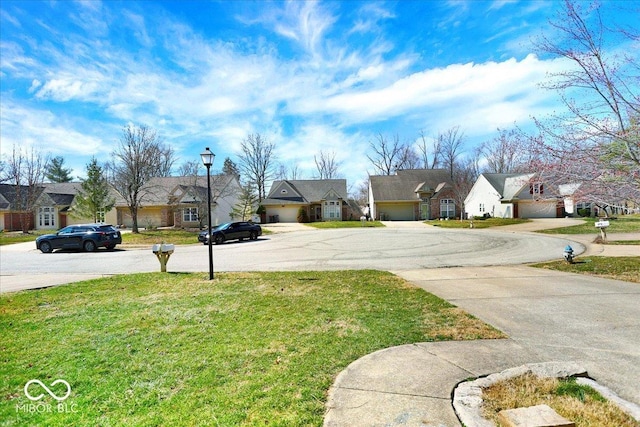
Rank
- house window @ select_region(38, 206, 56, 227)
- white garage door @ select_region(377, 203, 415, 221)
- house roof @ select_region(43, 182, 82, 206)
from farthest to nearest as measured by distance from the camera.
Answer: white garage door @ select_region(377, 203, 415, 221) < house roof @ select_region(43, 182, 82, 206) < house window @ select_region(38, 206, 56, 227)

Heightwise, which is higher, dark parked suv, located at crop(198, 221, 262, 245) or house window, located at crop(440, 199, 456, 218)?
house window, located at crop(440, 199, 456, 218)

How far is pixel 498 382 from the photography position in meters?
3.50

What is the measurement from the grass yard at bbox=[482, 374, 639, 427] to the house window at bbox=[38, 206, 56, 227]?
49542mm

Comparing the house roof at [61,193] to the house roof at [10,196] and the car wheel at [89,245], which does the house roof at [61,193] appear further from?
the car wheel at [89,245]

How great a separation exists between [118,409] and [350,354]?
259 cm

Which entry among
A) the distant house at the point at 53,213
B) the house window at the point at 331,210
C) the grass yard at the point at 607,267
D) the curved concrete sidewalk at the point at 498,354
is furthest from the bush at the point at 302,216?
the curved concrete sidewalk at the point at 498,354

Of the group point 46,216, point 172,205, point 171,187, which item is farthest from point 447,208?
point 46,216

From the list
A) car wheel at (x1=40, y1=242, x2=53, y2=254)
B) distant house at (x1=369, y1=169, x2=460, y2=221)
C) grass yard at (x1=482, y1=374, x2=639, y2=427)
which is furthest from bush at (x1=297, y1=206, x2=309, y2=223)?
grass yard at (x1=482, y1=374, x2=639, y2=427)

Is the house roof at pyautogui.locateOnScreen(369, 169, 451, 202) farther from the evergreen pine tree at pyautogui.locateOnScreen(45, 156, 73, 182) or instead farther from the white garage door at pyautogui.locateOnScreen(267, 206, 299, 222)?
the evergreen pine tree at pyautogui.locateOnScreen(45, 156, 73, 182)

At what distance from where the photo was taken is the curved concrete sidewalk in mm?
3119

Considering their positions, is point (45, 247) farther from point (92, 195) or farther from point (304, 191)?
point (304, 191)

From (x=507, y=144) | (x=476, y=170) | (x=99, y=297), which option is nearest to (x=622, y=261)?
(x=507, y=144)

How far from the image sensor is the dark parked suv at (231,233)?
23812 mm

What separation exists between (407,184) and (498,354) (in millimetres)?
46777
